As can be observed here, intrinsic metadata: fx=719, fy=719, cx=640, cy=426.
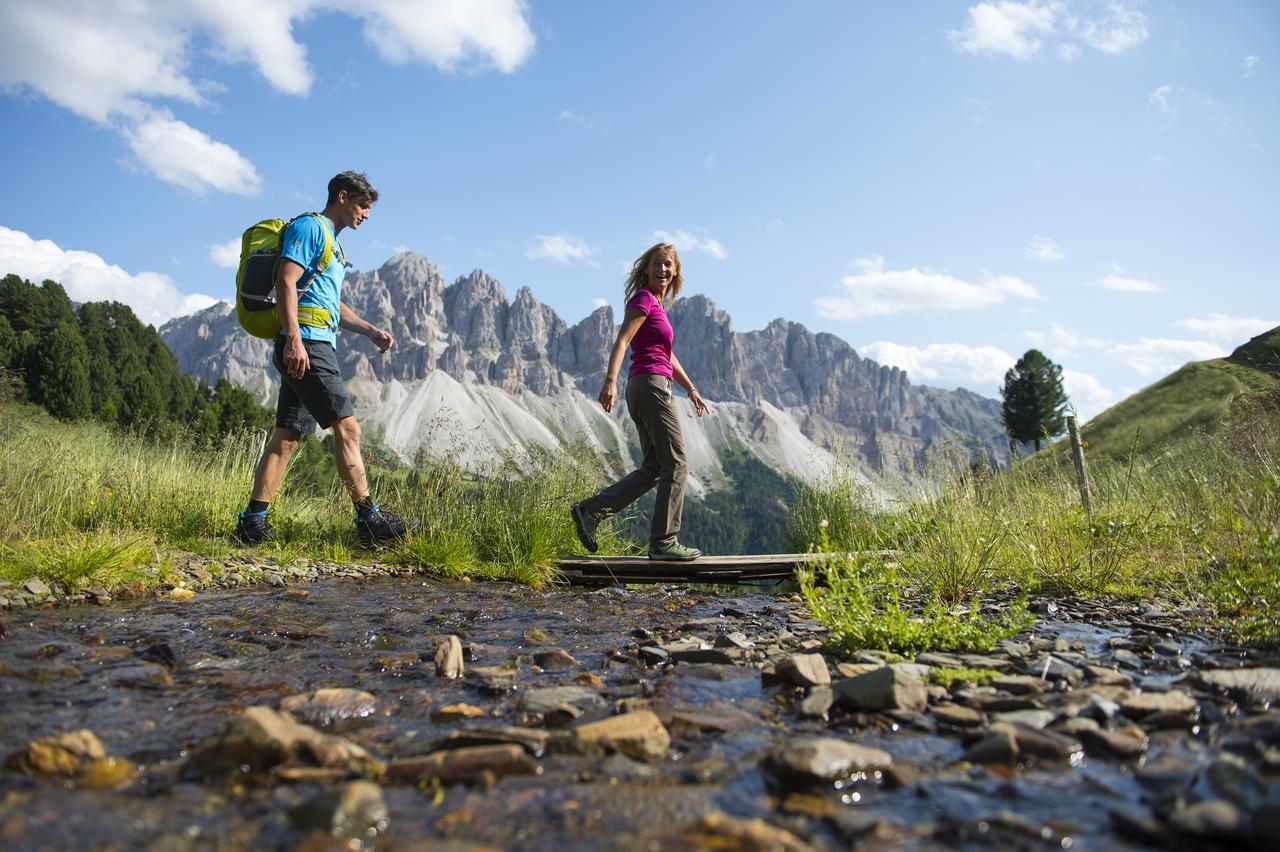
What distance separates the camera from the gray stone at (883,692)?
2.79 metres

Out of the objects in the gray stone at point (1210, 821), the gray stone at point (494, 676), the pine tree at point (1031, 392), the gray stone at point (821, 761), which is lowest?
the gray stone at point (494, 676)

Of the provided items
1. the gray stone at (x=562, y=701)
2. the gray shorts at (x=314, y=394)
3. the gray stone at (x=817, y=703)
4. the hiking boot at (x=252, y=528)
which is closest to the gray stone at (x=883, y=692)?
the gray stone at (x=817, y=703)

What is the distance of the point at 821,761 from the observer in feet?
7.11

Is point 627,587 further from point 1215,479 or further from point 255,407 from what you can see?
point 255,407

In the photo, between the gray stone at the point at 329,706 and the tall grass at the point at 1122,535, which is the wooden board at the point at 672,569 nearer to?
the tall grass at the point at 1122,535

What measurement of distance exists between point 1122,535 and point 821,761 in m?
5.32

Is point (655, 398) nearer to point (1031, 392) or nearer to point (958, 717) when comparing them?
point (958, 717)

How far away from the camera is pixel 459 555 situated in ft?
24.9

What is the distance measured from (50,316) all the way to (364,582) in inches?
3742

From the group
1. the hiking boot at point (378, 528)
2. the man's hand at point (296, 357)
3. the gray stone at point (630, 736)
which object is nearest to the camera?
the gray stone at point (630, 736)

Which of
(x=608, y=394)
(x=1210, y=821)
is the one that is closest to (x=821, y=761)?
(x=1210, y=821)

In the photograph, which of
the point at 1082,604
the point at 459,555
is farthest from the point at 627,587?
the point at 1082,604

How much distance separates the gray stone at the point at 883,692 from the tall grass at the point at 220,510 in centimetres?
476

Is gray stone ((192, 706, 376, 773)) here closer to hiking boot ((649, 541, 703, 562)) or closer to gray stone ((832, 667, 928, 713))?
gray stone ((832, 667, 928, 713))
